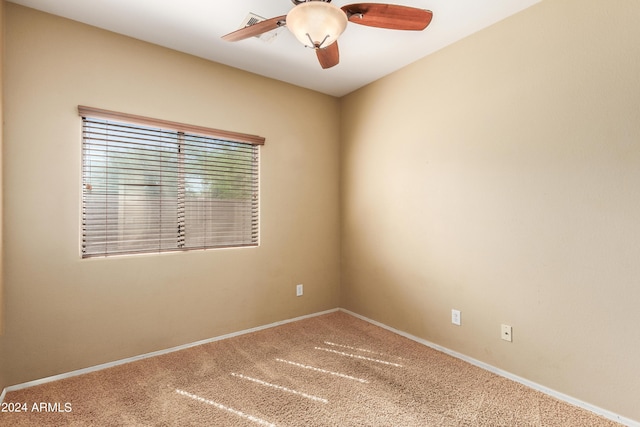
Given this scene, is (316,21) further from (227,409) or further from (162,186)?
(227,409)

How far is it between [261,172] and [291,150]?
0.43m

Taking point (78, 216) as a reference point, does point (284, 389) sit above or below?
below

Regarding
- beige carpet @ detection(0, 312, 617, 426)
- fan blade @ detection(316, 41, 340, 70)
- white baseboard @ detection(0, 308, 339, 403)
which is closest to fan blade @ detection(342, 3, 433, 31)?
fan blade @ detection(316, 41, 340, 70)

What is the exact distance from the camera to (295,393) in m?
2.03

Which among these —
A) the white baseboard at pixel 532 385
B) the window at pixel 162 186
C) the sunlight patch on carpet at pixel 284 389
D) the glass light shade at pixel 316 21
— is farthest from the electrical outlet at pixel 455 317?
the glass light shade at pixel 316 21

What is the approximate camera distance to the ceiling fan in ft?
4.65

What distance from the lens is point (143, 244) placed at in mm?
2510

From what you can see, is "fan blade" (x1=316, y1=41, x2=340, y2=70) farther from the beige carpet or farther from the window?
the beige carpet

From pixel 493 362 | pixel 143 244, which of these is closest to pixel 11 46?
pixel 143 244

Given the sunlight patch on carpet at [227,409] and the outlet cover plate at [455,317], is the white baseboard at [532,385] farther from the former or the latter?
the sunlight patch on carpet at [227,409]

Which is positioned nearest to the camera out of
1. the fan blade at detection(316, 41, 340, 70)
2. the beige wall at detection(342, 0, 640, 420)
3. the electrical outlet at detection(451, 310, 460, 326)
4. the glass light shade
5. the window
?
the glass light shade

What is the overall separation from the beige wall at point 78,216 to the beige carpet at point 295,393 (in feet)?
0.91

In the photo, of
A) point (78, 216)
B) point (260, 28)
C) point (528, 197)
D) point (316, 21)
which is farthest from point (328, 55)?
point (78, 216)

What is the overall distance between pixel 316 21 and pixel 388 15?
0.42 meters
